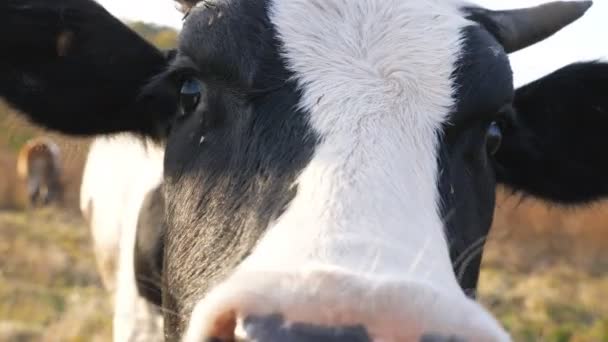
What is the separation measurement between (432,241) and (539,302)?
8128 mm

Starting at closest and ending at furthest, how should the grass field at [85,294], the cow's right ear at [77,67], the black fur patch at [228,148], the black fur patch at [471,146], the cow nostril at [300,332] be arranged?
the cow nostril at [300,332] < the black fur patch at [228,148] < the black fur patch at [471,146] < the cow's right ear at [77,67] < the grass field at [85,294]

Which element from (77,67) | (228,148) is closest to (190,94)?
(228,148)

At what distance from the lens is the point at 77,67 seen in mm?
3162

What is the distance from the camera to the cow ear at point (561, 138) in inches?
137

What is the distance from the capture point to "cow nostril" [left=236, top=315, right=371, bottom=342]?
1.64 meters

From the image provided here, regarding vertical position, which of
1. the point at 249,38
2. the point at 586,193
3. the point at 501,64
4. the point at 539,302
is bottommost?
the point at 539,302

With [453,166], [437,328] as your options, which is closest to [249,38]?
[453,166]

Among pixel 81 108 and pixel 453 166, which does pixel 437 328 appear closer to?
pixel 453 166

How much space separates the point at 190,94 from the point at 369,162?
893mm

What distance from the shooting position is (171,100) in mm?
3043

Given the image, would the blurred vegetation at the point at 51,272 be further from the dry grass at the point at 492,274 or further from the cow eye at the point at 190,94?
the cow eye at the point at 190,94

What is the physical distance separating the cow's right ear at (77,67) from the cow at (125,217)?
224 mm

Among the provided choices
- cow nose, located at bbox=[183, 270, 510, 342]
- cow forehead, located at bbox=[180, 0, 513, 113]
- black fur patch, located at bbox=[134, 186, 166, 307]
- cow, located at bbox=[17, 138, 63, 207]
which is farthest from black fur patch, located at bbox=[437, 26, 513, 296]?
cow, located at bbox=[17, 138, 63, 207]

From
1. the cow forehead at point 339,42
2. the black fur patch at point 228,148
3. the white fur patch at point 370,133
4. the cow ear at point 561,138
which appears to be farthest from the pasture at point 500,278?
the black fur patch at point 228,148
